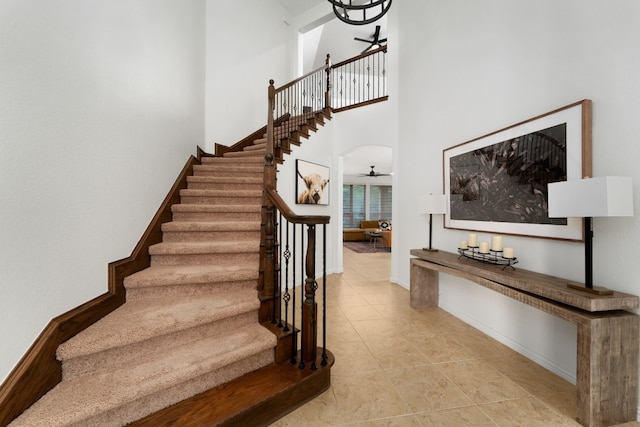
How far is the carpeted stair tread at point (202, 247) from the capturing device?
2443 millimetres

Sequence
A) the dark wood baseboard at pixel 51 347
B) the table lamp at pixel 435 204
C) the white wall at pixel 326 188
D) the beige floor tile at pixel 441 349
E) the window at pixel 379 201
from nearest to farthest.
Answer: the dark wood baseboard at pixel 51 347
the beige floor tile at pixel 441 349
the table lamp at pixel 435 204
the white wall at pixel 326 188
the window at pixel 379 201

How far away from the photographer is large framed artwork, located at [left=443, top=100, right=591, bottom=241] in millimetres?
1848

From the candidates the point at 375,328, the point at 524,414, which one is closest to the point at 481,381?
the point at 524,414

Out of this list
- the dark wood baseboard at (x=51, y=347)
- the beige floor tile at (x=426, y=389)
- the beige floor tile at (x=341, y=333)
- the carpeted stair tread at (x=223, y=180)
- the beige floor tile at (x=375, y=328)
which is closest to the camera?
the dark wood baseboard at (x=51, y=347)

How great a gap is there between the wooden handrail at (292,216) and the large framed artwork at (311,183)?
7.59 feet

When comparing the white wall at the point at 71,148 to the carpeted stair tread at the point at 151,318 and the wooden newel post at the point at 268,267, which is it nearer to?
the carpeted stair tread at the point at 151,318

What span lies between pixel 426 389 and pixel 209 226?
232cm

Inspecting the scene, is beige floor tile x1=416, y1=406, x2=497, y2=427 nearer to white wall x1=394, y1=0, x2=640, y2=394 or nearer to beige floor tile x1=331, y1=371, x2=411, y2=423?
beige floor tile x1=331, y1=371, x2=411, y2=423

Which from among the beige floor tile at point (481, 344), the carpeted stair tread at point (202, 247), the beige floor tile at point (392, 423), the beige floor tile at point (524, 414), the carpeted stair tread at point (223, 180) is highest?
the carpeted stair tread at point (223, 180)

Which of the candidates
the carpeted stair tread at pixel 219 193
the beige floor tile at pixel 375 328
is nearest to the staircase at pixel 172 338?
the carpeted stair tread at pixel 219 193

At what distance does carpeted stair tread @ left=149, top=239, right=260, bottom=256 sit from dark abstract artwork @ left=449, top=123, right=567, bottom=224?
225 cm

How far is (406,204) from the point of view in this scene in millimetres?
4195

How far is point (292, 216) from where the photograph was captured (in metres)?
1.81

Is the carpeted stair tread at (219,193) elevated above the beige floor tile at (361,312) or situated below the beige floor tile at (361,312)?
above
